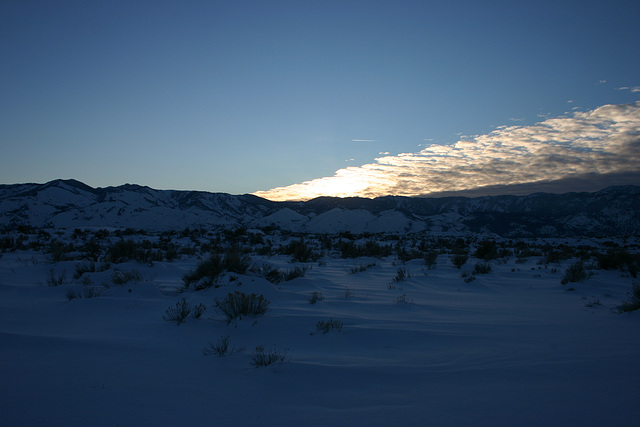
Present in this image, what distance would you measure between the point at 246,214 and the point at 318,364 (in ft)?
345

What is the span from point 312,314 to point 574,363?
2.63m

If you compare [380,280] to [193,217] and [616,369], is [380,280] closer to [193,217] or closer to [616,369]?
[616,369]

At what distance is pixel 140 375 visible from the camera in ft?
7.93

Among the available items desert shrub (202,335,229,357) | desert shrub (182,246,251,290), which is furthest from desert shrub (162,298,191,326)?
desert shrub (182,246,251,290)

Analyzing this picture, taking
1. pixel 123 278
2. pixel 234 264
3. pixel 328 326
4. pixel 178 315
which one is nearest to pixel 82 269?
pixel 123 278

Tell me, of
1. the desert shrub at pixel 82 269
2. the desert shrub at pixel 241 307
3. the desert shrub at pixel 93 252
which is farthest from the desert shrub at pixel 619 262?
the desert shrub at pixel 93 252

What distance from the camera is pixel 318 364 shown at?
2.68 metres

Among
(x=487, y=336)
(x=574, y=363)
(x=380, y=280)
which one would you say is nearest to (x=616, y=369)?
(x=574, y=363)

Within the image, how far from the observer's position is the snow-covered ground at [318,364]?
73.6 inches

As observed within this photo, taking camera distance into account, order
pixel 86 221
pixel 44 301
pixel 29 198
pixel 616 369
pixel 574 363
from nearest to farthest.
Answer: pixel 616 369, pixel 574 363, pixel 44 301, pixel 86 221, pixel 29 198

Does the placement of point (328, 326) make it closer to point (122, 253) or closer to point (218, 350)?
point (218, 350)

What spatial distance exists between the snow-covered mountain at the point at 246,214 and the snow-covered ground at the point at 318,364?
40275 millimetres

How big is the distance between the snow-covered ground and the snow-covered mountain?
40275 mm

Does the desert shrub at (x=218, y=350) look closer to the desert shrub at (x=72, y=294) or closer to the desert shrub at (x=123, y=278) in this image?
the desert shrub at (x=72, y=294)
